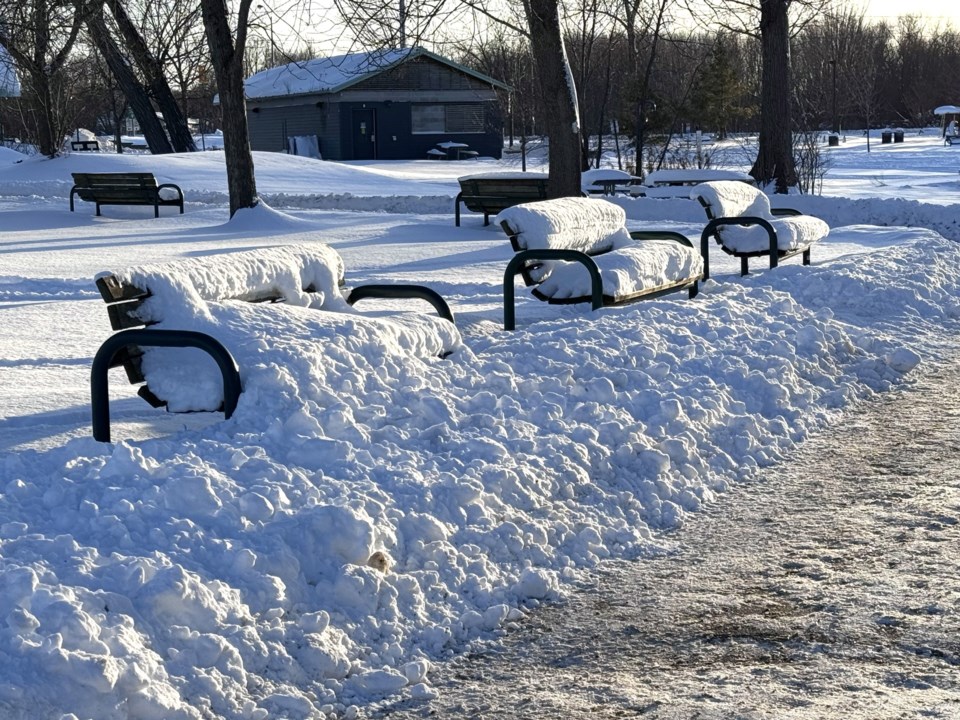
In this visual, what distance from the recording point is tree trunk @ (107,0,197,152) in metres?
23.5

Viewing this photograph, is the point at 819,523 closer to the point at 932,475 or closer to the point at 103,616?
the point at 932,475

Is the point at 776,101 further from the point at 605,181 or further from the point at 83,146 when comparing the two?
the point at 83,146

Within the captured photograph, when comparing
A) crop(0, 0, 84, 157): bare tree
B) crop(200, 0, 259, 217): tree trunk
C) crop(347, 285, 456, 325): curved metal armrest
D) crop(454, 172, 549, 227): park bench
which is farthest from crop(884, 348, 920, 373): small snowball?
crop(0, 0, 84, 157): bare tree

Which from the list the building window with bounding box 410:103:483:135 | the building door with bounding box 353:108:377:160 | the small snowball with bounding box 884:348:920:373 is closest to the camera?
the small snowball with bounding box 884:348:920:373

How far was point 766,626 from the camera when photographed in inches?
152

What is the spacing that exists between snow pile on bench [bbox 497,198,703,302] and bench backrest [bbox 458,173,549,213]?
7.14m

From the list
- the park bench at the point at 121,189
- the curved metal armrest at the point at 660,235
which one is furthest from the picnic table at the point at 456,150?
the curved metal armrest at the point at 660,235

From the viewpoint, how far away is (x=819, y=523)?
4.92 metres

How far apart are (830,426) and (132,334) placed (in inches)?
137

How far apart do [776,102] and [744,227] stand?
1113 centimetres

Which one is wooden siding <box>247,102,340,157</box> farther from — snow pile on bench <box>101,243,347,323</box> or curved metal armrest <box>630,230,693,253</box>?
snow pile on bench <box>101,243,347,323</box>

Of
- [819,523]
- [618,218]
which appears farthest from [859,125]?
[819,523]

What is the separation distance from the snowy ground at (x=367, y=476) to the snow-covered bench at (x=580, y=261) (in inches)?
15.2

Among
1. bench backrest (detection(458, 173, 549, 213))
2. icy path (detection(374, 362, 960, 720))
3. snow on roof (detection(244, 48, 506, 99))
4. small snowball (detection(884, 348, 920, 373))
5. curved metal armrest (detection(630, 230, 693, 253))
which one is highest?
snow on roof (detection(244, 48, 506, 99))
